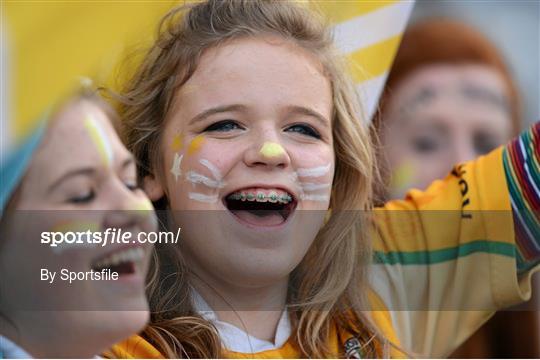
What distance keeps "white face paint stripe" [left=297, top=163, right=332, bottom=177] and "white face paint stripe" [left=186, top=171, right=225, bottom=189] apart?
103 mm

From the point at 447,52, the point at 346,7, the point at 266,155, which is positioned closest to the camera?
the point at 266,155

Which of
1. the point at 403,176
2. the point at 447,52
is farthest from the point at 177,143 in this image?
the point at 447,52

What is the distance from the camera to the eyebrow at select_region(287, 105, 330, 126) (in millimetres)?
1249

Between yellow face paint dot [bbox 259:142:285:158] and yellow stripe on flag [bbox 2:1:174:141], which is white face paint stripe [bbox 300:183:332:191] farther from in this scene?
yellow stripe on flag [bbox 2:1:174:141]

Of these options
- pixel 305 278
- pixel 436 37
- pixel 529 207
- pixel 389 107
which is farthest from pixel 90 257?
pixel 436 37

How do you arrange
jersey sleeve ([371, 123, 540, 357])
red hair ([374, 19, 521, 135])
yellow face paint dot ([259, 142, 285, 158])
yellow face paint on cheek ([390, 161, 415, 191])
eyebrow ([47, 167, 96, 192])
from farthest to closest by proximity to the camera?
red hair ([374, 19, 521, 135]) → yellow face paint on cheek ([390, 161, 415, 191]) → jersey sleeve ([371, 123, 540, 357]) → yellow face paint dot ([259, 142, 285, 158]) → eyebrow ([47, 167, 96, 192])

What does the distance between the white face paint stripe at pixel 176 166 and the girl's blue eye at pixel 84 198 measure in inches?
9.7

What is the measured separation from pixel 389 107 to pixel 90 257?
4.21 feet

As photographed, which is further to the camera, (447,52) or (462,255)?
(447,52)

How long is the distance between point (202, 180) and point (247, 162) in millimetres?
Answer: 61

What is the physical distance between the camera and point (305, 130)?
4.18ft

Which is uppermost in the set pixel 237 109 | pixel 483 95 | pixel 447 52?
pixel 447 52

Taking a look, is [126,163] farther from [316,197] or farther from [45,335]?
[316,197]

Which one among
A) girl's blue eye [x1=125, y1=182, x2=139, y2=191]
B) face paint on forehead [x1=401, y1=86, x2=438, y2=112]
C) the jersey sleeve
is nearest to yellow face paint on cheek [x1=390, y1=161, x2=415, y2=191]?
face paint on forehead [x1=401, y1=86, x2=438, y2=112]
